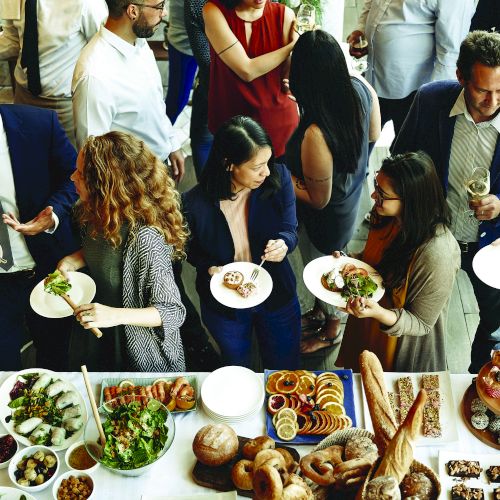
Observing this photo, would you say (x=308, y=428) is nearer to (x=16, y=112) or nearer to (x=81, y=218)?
(x=81, y=218)

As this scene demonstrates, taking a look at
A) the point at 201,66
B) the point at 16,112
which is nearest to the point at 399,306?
the point at 16,112

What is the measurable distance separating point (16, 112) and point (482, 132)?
1.97 m

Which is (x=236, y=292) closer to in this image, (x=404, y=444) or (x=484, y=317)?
(x=484, y=317)

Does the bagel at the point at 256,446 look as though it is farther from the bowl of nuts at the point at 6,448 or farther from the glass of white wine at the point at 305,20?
the glass of white wine at the point at 305,20

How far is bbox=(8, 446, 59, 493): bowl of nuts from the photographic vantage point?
201 cm

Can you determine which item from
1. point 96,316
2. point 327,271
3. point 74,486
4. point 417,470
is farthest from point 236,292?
point 417,470

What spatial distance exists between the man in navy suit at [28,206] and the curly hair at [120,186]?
413mm

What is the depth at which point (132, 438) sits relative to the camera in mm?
2012

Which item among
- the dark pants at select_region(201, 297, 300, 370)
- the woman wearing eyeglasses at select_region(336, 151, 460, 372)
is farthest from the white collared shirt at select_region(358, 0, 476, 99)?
the dark pants at select_region(201, 297, 300, 370)

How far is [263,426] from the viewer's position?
7.36ft

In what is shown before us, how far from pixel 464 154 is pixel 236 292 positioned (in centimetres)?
119

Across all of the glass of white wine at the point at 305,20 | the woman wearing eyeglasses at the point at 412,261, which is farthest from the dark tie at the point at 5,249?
the glass of white wine at the point at 305,20

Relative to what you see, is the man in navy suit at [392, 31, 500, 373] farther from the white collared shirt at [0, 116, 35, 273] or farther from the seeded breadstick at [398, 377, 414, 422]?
the white collared shirt at [0, 116, 35, 273]

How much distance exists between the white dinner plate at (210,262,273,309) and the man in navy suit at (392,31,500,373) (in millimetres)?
958
